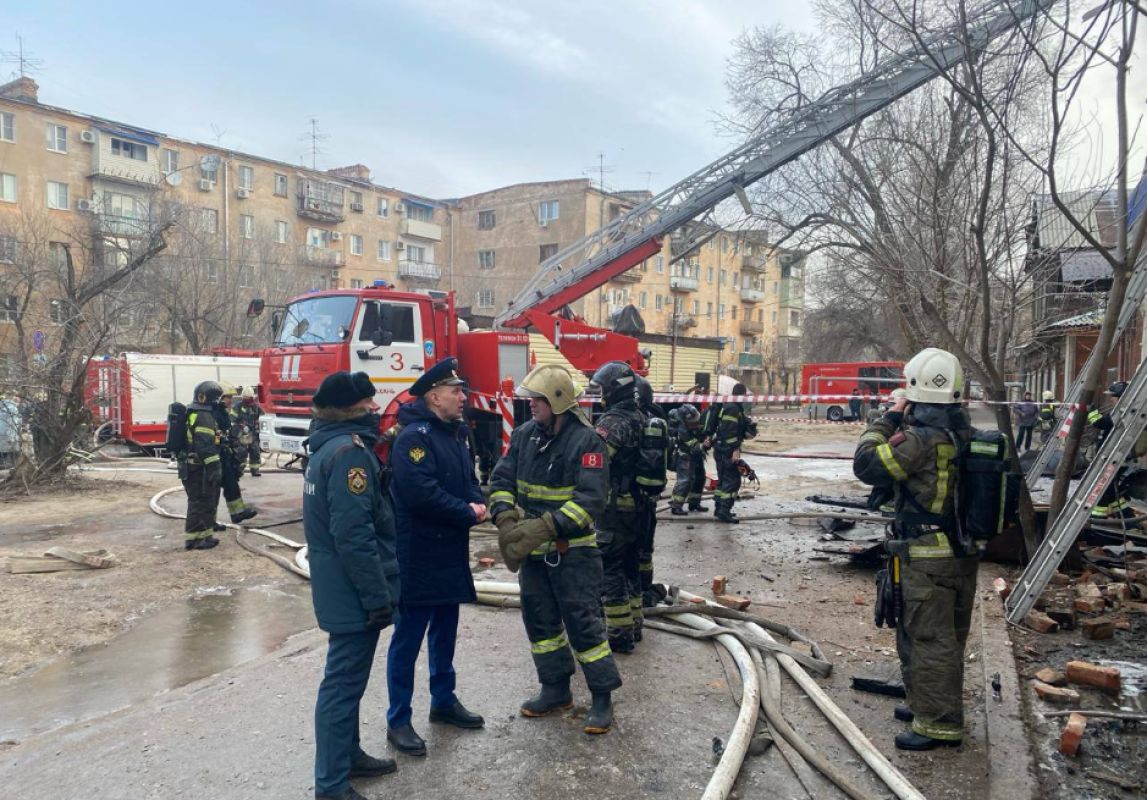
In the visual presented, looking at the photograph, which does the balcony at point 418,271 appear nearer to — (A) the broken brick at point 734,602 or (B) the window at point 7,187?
(B) the window at point 7,187

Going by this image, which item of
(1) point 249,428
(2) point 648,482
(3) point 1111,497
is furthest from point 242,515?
(3) point 1111,497

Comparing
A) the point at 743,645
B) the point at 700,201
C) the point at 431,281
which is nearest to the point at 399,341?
the point at 700,201

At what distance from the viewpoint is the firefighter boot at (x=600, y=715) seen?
3.73m

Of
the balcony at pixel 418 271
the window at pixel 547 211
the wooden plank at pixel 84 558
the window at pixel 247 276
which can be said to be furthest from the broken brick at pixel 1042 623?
the balcony at pixel 418 271

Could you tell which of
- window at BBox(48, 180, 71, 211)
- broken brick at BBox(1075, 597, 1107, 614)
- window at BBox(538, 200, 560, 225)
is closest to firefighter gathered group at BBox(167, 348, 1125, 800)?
broken brick at BBox(1075, 597, 1107, 614)

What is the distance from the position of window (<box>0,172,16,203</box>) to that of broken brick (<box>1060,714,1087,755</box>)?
39570mm

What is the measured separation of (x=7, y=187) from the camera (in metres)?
32.0

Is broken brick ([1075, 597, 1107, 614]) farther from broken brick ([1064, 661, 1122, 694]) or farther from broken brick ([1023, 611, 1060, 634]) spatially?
broken brick ([1064, 661, 1122, 694])

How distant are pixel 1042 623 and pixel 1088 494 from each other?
3.16 ft

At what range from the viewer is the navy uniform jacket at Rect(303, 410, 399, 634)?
10.1 ft

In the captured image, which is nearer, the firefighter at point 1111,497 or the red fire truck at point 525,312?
the firefighter at point 1111,497

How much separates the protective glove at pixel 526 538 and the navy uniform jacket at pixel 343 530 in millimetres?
603

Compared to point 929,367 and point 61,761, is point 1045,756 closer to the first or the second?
point 929,367

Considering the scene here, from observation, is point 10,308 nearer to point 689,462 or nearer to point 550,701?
point 689,462
